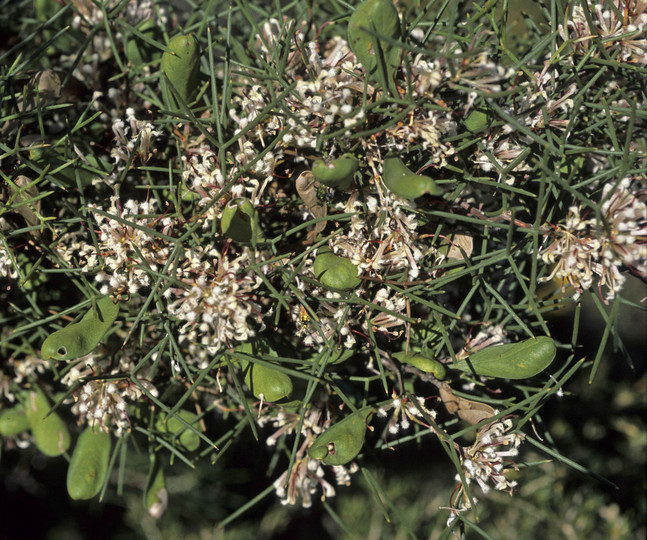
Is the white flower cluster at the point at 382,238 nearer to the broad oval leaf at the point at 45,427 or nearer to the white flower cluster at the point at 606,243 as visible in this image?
the white flower cluster at the point at 606,243

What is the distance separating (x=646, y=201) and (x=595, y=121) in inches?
2.7

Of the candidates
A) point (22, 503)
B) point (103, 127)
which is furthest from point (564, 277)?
point (22, 503)

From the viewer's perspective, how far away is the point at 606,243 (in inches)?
12.4

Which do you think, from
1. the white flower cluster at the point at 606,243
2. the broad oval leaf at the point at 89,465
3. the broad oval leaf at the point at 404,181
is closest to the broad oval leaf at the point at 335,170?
the broad oval leaf at the point at 404,181

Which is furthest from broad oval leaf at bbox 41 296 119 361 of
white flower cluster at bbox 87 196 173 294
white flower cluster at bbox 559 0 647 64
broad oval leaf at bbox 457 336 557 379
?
white flower cluster at bbox 559 0 647 64

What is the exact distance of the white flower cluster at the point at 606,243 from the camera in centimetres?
31

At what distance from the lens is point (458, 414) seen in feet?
1.31

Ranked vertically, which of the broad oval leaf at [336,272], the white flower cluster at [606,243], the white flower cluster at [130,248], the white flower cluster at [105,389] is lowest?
the white flower cluster at [105,389]

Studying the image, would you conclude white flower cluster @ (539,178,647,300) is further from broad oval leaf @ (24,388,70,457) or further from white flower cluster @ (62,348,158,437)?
broad oval leaf @ (24,388,70,457)

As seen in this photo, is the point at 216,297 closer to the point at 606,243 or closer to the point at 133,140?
the point at 133,140

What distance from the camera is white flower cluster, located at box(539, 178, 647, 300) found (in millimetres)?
311

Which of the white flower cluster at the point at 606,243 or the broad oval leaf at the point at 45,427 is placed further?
the broad oval leaf at the point at 45,427

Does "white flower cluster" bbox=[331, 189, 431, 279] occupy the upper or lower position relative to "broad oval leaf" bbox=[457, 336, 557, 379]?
upper

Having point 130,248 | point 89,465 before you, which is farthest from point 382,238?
point 89,465
